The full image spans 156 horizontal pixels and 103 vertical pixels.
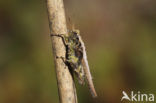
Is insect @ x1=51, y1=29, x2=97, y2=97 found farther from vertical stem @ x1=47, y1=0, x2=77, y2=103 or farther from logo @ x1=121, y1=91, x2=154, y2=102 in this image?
logo @ x1=121, y1=91, x2=154, y2=102

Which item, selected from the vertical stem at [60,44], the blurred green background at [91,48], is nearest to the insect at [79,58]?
the vertical stem at [60,44]

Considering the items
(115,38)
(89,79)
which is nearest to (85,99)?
(115,38)

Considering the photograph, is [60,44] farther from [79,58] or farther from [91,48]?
[91,48]

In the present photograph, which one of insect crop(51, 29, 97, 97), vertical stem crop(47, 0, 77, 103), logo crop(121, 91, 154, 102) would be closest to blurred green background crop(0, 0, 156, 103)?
logo crop(121, 91, 154, 102)

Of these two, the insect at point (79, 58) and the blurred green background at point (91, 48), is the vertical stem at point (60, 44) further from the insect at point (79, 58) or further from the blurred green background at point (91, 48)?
the blurred green background at point (91, 48)

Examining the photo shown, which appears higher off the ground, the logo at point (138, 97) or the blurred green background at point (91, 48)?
the blurred green background at point (91, 48)
